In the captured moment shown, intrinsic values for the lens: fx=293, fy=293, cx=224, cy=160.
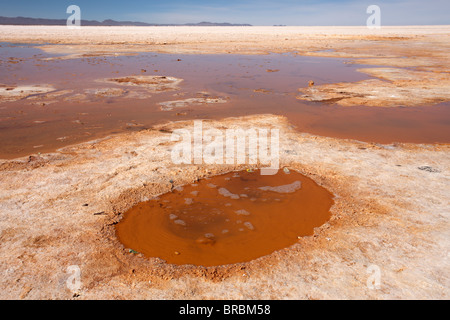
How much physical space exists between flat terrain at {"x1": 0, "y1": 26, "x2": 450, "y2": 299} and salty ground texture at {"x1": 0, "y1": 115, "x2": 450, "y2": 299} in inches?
Result: 0.6

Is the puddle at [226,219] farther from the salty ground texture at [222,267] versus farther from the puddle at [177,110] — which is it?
the puddle at [177,110]

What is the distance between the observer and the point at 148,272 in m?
3.43

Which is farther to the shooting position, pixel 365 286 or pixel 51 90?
pixel 51 90

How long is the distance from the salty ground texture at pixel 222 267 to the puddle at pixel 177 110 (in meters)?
1.44

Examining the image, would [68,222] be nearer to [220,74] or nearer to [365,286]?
[365,286]

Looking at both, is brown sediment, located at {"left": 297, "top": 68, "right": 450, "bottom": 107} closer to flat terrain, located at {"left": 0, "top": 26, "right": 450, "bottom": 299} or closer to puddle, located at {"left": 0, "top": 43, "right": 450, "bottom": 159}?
puddle, located at {"left": 0, "top": 43, "right": 450, "bottom": 159}

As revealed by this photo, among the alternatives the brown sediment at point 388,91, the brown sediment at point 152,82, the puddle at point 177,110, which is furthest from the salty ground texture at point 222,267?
the brown sediment at point 152,82

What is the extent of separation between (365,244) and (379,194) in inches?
58.7

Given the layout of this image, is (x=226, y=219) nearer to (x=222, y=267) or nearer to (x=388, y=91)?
(x=222, y=267)

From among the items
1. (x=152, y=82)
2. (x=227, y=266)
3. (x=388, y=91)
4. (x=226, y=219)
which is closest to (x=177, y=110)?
(x=152, y=82)

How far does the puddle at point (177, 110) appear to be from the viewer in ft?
25.9

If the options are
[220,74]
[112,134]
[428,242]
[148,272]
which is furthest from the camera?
[220,74]

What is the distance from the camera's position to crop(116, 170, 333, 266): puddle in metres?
3.87
